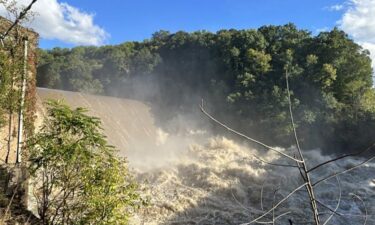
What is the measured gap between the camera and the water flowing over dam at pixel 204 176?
39.8 ft

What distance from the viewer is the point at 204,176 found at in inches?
604

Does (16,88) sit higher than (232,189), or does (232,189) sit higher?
(16,88)

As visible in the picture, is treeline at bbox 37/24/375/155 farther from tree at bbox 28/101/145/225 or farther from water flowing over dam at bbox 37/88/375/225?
tree at bbox 28/101/145/225

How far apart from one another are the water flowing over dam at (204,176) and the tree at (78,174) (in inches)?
106

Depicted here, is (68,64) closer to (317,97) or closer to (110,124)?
(110,124)

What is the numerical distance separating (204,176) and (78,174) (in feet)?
30.2

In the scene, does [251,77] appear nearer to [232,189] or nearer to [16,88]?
[232,189]

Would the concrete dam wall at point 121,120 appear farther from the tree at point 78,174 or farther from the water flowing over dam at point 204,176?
the tree at point 78,174

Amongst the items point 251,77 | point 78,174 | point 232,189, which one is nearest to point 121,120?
point 251,77

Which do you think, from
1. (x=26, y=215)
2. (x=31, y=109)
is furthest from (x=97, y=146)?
(x=31, y=109)

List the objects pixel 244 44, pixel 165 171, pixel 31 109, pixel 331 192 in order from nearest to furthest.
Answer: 1. pixel 31 109
2. pixel 331 192
3. pixel 165 171
4. pixel 244 44

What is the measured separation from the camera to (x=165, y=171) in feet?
52.2

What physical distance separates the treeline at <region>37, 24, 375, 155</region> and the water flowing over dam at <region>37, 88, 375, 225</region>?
1775 millimetres

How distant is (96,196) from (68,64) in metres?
21.0
